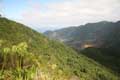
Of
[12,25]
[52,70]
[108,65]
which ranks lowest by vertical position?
[108,65]

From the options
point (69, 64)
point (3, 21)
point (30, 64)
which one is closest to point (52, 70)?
point (30, 64)

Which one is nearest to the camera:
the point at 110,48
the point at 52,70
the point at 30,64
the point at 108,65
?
the point at 30,64

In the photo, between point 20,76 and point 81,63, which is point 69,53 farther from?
point 20,76

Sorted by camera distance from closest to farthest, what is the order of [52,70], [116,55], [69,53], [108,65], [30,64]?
[30,64]
[52,70]
[69,53]
[108,65]
[116,55]

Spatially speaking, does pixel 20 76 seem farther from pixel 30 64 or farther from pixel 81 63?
pixel 81 63

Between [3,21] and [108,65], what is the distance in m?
32.1

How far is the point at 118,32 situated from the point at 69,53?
172ft

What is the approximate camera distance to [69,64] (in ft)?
188

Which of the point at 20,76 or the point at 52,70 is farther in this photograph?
the point at 52,70

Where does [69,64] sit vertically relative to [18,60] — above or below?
below

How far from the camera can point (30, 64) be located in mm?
11219

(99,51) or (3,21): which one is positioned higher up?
(3,21)

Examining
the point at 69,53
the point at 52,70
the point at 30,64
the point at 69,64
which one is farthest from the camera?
the point at 69,53

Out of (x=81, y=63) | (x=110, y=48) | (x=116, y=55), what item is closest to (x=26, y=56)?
(x=81, y=63)
